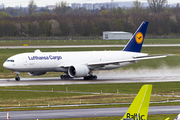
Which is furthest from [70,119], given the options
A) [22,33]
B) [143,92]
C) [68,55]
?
[22,33]

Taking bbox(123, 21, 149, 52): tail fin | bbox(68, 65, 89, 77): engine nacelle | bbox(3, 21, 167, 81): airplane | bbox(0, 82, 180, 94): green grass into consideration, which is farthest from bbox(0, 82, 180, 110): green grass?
bbox(123, 21, 149, 52): tail fin

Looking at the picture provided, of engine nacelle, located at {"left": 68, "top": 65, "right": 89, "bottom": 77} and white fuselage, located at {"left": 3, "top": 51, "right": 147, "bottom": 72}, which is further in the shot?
engine nacelle, located at {"left": 68, "top": 65, "right": 89, "bottom": 77}

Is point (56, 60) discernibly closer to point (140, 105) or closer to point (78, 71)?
point (78, 71)

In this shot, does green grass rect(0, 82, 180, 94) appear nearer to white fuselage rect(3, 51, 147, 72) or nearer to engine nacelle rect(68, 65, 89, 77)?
engine nacelle rect(68, 65, 89, 77)

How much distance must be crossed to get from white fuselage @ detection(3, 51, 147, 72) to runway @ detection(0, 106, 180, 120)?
21902 mm

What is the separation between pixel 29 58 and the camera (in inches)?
2005

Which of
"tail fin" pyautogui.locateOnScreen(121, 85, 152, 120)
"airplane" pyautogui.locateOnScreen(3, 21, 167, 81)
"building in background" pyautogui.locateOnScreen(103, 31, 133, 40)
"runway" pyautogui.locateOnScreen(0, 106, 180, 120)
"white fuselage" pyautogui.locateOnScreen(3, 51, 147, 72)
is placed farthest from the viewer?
"building in background" pyautogui.locateOnScreen(103, 31, 133, 40)

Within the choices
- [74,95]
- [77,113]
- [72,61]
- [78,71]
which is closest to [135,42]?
[72,61]

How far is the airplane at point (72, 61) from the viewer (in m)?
50.7

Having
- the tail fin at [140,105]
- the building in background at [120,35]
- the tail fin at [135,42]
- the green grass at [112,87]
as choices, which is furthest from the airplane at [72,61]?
the building in background at [120,35]

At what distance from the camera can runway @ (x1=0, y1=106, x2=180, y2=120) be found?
88.1ft

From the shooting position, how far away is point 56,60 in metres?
52.5

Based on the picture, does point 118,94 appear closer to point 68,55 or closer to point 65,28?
point 68,55

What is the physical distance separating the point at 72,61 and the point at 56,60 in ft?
8.64
